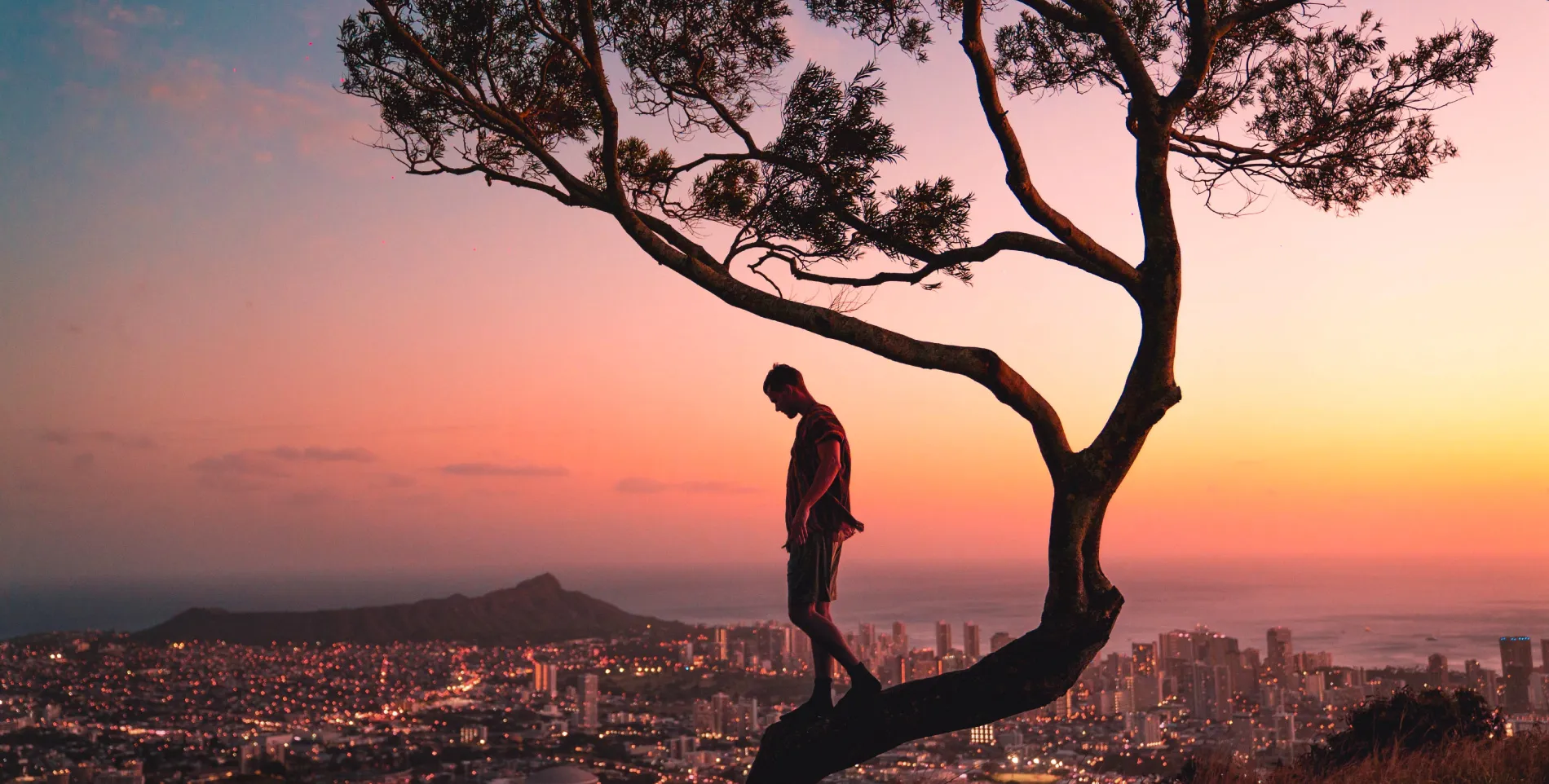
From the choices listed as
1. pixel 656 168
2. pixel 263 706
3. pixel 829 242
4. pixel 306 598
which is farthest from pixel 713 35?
pixel 306 598

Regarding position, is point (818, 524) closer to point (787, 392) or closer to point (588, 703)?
point (787, 392)

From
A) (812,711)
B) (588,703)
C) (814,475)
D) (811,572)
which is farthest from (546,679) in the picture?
(814,475)

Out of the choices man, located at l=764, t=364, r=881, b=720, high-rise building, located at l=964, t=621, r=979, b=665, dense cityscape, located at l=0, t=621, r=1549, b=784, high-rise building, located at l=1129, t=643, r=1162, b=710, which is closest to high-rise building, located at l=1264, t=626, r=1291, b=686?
dense cityscape, located at l=0, t=621, r=1549, b=784

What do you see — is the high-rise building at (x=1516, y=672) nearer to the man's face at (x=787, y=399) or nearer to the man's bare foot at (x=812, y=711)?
the man's bare foot at (x=812, y=711)

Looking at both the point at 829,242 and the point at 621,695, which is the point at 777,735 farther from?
the point at 621,695

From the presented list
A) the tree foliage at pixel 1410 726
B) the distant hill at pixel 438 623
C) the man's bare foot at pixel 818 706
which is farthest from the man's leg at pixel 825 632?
the distant hill at pixel 438 623
